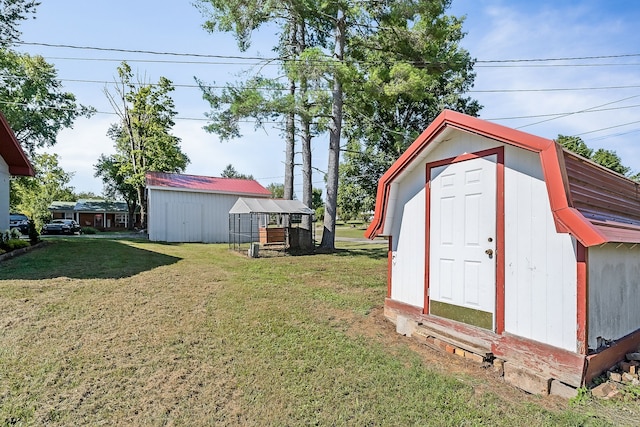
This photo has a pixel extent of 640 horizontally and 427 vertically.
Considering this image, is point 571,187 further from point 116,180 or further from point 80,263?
point 116,180

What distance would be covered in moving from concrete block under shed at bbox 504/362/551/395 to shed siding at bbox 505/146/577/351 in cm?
37

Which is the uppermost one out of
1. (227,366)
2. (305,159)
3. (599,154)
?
(599,154)

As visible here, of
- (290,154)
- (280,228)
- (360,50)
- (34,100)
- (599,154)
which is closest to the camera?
(360,50)

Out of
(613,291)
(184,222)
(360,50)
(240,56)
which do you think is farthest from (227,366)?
(184,222)

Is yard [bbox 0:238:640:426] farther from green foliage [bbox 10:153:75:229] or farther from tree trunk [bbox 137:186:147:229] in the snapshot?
tree trunk [bbox 137:186:147:229]

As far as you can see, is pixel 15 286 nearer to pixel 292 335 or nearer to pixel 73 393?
pixel 73 393

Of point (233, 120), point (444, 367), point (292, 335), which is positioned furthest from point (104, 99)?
point (444, 367)

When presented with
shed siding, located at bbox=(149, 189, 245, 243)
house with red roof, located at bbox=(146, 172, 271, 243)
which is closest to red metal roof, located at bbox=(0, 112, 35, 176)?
house with red roof, located at bbox=(146, 172, 271, 243)

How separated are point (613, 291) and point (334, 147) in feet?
36.5

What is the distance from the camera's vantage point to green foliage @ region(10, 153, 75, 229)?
23828 millimetres

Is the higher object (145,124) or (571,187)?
(145,124)

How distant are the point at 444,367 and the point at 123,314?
15.3ft

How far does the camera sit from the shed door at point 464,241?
4258 millimetres

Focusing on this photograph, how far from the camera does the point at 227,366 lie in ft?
13.1
